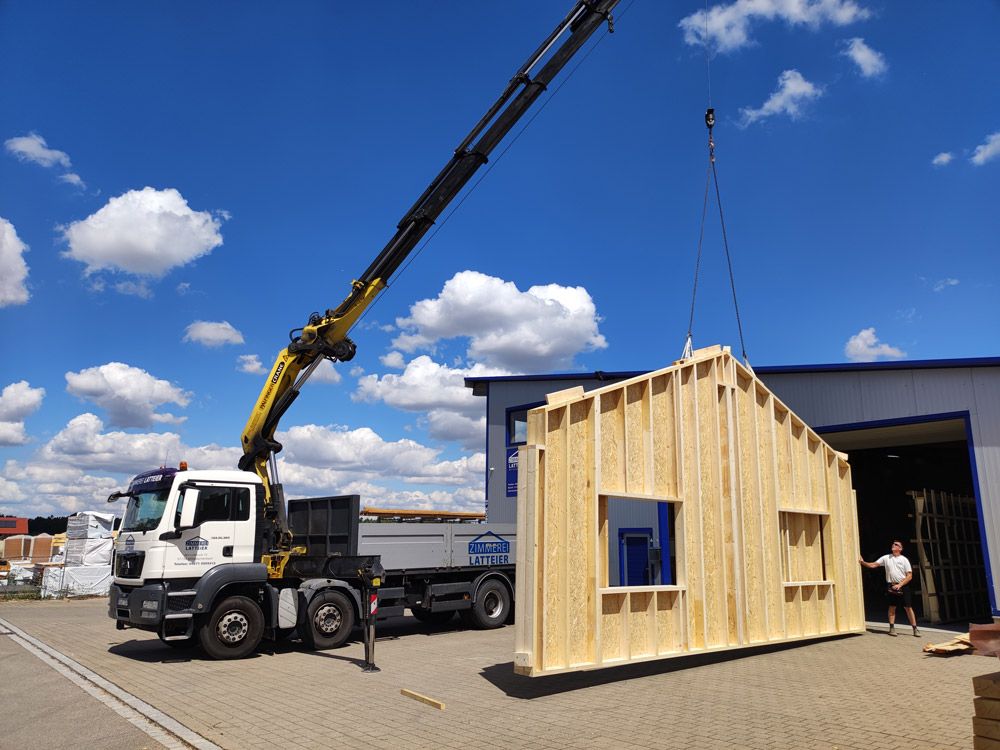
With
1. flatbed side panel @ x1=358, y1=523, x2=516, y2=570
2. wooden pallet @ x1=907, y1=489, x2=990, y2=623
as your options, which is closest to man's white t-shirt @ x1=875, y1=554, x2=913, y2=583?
wooden pallet @ x1=907, y1=489, x2=990, y2=623

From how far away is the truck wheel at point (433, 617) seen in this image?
50.2ft

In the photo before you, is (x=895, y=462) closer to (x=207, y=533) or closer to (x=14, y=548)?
(x=207, y=533)

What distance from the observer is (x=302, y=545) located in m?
14.5

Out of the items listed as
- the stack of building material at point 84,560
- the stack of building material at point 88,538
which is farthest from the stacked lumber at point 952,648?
the stack of building material at point 88,538

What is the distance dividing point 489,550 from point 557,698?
7.17m

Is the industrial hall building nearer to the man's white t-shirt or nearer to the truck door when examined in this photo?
the man's white t-shirt

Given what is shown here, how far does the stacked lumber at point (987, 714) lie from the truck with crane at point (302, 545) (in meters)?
8.38

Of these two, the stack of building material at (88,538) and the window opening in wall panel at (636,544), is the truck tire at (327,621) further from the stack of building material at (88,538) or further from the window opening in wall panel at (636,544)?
the stack of building material at (88,538)

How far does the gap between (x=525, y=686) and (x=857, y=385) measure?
10930 mm

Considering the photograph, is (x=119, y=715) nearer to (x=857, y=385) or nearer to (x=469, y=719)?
(x=469, y=719)

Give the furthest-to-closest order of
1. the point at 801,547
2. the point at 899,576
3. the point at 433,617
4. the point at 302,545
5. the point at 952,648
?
the point at 433,617 < the point at 302,545 < the point at 899,576 < the point at 801,547 < the point at 952,648

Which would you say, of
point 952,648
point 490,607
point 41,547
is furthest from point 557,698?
point 41,547

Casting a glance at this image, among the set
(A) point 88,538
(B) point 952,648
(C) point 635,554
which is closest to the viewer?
(B) point 952,648

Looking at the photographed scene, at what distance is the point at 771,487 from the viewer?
12539 millimetres
